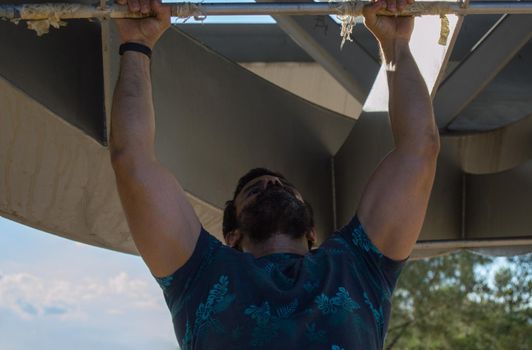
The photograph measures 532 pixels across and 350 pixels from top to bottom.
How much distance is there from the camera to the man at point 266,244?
301 centimetres

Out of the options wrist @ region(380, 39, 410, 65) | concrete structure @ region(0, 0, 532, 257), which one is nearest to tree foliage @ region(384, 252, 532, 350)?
concrete structure @ region(0, 0, 532, 257)

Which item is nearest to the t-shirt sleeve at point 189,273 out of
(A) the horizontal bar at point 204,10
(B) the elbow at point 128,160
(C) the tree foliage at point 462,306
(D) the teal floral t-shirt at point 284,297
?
(D) the teal floral t-shirt at point 284,297

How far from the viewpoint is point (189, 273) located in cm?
317

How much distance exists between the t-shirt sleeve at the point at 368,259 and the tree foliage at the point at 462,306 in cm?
1337

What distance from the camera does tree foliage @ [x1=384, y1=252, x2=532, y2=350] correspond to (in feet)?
53.3

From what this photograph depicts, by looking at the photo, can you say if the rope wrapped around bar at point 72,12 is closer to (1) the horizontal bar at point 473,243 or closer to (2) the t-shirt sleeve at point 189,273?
(2) the t-shirt sleeve at point 189,273

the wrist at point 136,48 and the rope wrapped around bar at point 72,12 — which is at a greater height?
the rope wrapped around bar at point 72,12

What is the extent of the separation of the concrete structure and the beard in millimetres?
2056

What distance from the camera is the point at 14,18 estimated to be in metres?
3.60

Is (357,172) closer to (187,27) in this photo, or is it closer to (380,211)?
(187,27)

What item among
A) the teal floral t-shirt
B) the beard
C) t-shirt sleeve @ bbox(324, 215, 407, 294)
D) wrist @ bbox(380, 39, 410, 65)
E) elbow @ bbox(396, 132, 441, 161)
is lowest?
the teal floral t-shirt

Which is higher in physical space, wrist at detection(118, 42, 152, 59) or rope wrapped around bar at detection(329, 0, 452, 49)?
rope wrapped around bar at detection(329, 0, 452, 49)

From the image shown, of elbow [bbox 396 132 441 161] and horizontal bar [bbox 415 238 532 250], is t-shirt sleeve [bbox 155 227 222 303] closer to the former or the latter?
elbow [bbox 396 132 441 161]

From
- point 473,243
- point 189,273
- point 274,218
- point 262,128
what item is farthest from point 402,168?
point 473,243
